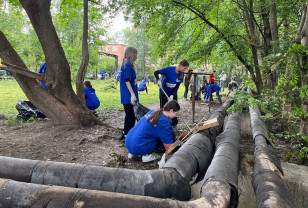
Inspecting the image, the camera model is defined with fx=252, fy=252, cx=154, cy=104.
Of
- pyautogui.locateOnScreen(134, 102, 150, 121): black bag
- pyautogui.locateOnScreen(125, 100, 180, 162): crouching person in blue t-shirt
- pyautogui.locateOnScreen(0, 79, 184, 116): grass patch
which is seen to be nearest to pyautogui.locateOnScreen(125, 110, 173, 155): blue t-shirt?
pyautogui.locateOnScreen(125, 100, 180, 162): crouching person in blue t-shirt

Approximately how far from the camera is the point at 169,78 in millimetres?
6312

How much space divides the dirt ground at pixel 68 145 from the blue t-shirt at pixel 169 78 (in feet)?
3.83

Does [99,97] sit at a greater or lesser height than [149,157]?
greater

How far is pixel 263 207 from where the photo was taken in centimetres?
169

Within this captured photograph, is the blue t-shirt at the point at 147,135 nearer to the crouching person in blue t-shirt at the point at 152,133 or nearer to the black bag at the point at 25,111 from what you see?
the crouching person in blue t-shirt at the point at 152,133

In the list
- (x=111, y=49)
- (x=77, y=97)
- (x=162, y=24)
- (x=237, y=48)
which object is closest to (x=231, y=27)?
(x=237, y=48)

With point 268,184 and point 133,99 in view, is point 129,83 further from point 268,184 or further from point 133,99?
point 268,184

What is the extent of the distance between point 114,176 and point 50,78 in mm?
4441

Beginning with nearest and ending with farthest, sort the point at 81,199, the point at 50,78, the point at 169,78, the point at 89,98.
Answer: the point at 81,199 → the point at 50,78 → the point at 169,78 → the point at 89,98

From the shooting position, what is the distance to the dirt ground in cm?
430

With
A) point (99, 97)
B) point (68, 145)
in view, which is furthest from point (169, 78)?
point (99, 97)

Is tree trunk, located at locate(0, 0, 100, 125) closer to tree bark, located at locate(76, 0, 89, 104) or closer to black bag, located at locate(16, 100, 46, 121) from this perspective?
tree bark, located at locate(76, 0, 89, 104)

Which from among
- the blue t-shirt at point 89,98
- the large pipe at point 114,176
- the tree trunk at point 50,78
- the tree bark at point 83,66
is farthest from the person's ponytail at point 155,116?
the blue t-shirt at point 89,98

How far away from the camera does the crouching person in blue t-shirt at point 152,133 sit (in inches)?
146
